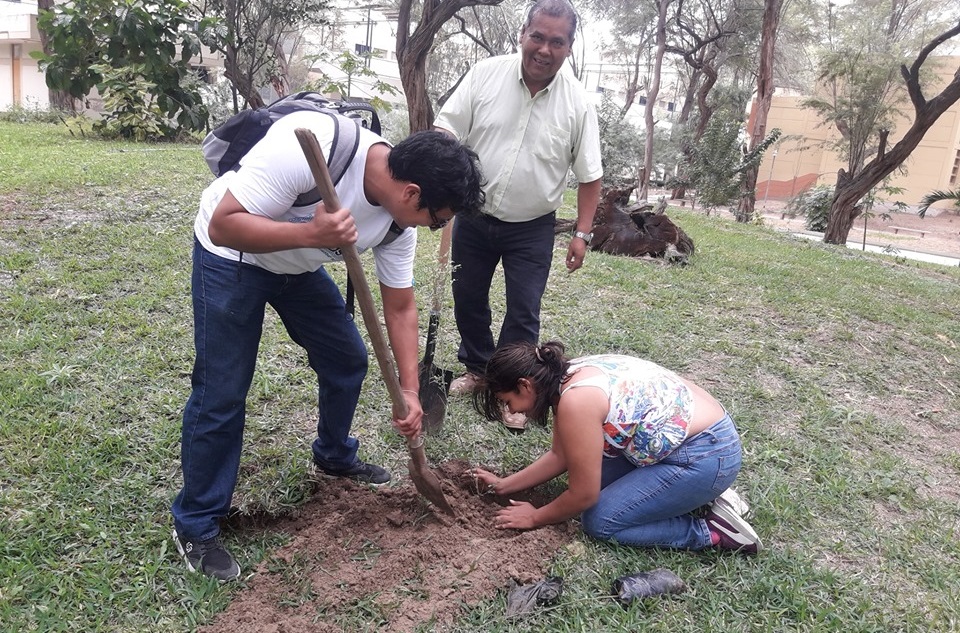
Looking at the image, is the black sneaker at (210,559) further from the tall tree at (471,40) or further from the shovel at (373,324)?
the tall tree at (471,40)

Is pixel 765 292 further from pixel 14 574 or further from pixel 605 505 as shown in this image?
pixel 14 574

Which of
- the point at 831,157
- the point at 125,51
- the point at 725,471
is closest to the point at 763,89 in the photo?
the point at 125,51

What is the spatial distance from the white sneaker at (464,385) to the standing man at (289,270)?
111cm

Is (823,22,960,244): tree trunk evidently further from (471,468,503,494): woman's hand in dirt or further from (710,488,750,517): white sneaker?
(471,468,503,494): woman's hand in dirt

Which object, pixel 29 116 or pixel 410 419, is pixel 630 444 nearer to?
pixel 410 419

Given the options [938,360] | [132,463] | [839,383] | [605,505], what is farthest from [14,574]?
[938,360]

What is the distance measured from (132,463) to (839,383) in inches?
158

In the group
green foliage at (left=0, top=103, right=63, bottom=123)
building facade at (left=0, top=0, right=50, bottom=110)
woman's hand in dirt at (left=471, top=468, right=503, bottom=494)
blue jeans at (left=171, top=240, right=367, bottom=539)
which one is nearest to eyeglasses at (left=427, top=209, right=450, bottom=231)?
blue jeans at (left=171, top=240, right=367, bottom=539)

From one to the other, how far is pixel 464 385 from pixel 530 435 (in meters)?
0.53

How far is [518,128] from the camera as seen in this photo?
325 centimetres

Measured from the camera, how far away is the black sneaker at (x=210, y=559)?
7.27 feet

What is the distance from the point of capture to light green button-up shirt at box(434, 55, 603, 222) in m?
3.24

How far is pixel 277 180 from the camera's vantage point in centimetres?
182

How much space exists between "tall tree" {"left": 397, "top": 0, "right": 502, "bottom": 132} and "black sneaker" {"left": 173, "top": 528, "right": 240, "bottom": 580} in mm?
9039
